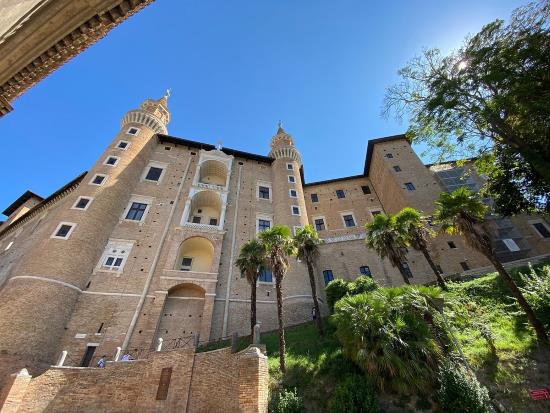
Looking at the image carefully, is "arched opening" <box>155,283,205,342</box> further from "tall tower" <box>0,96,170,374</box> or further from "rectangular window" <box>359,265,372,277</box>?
"rectangular window" <box>359,265,372,277</box>

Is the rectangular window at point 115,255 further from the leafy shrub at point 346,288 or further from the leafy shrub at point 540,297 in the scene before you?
the leafy shrub at point 540,297

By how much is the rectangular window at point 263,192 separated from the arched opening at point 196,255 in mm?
8975

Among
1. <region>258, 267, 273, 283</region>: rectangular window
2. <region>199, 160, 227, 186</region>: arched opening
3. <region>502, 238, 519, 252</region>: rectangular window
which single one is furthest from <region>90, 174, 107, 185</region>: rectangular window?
<region>502, 238, 519, 252</region>: rectangular window

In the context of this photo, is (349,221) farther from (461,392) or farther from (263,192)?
(461,392)

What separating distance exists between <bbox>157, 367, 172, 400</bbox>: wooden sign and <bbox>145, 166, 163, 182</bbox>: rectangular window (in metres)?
20.3

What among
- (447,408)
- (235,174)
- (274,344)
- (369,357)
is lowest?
(447,408)

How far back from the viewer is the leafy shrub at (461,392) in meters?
8.39

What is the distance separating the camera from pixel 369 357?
1029 centimetres

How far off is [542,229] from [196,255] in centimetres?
3334

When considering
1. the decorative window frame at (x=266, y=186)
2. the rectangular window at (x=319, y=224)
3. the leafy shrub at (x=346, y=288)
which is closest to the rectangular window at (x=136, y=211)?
the decorative window frame at (x=266, y=186)

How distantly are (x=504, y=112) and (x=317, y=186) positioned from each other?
24.8 m

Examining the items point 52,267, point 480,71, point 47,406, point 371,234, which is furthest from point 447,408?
point 52,267

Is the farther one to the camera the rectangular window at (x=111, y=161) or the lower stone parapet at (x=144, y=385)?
the rectangular window at (x=111, y=161)

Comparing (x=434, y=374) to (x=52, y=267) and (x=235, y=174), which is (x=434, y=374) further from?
(x=235, y=174)
